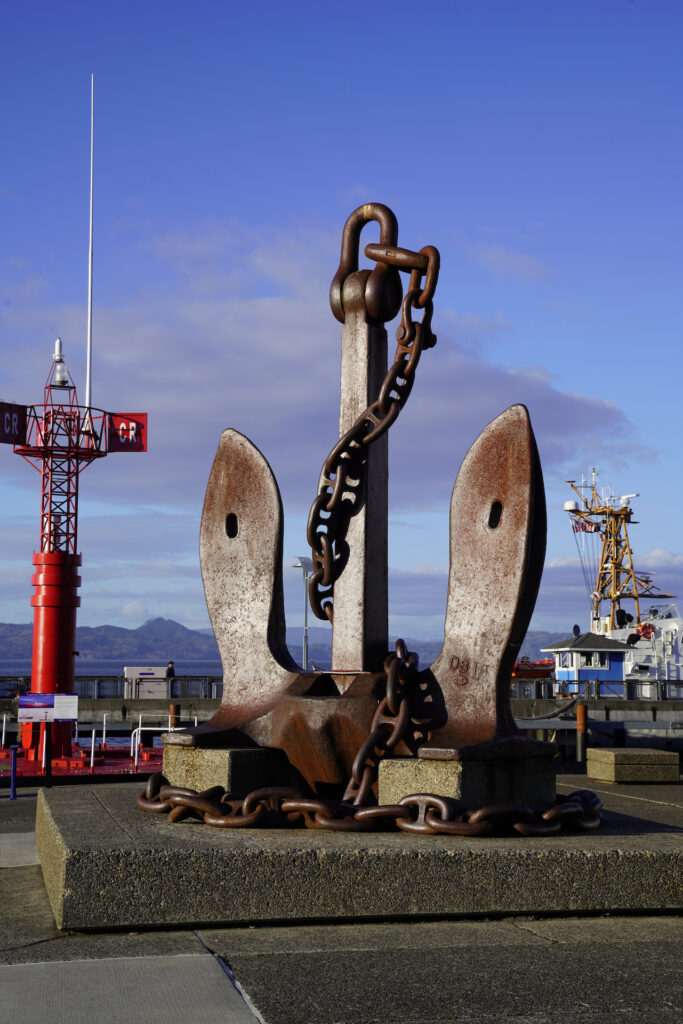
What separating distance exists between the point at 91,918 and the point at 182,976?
2.92ft

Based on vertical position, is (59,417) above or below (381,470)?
above

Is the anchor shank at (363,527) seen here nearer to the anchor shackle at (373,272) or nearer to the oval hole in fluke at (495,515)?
the anchor shackle at (373,272)

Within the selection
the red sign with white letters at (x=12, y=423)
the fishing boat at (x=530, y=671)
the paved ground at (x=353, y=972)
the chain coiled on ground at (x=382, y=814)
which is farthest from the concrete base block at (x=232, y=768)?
the fishing boat at (x=530, y=671)

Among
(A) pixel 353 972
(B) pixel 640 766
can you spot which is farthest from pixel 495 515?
(B) pixel 640 766

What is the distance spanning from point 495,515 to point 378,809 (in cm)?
180

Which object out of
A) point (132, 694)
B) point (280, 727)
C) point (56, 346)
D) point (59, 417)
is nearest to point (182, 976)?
point (280, 727)

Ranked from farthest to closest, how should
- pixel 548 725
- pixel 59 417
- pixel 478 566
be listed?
pixel 548 725, pixel 59 417, pixel 478 566

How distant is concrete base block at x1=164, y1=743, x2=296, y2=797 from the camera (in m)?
6.03

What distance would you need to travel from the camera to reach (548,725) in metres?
23.1

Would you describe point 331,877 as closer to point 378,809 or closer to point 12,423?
point 378,809

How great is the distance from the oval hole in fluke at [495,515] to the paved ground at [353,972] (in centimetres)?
215

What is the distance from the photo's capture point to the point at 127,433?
21406 mm

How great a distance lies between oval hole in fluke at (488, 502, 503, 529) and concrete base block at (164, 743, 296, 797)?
1.79 m

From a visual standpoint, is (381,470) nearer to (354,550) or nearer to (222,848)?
(354,550)
